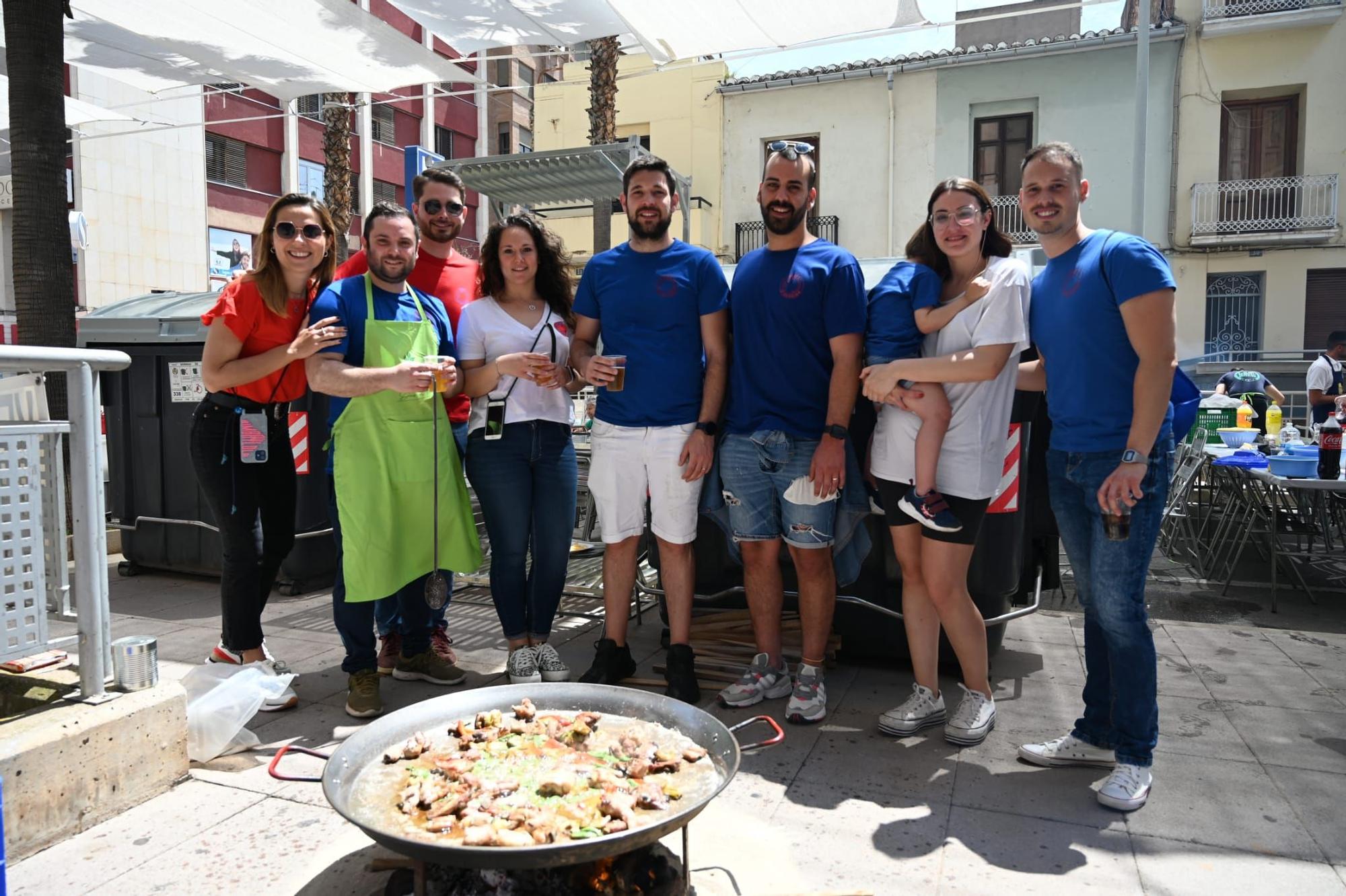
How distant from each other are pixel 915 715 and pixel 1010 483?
109 centimetres

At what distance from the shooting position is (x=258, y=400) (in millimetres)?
3688

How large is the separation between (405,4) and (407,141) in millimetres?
25440

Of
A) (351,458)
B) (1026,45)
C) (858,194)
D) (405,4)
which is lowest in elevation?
(351,458)

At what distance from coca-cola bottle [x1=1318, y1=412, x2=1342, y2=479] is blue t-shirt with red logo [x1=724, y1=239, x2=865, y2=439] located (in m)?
4.12

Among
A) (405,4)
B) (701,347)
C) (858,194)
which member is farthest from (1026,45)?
(701,347)

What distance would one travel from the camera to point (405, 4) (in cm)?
708

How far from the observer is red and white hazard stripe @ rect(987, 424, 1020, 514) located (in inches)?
151

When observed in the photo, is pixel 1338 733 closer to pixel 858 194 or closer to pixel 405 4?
pixel 405 4

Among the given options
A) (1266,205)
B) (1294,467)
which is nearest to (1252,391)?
(1294,467)

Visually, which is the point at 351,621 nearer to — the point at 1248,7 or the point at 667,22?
the point at 667,22

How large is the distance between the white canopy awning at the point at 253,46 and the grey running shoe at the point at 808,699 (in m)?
6.21

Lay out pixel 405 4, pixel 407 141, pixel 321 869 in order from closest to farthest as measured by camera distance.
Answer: pixel 321 869
pixel 405 4
pixel 407 141

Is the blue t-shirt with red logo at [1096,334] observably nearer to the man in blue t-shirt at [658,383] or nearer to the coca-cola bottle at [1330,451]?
the man in blue t-shirt at [658,383]

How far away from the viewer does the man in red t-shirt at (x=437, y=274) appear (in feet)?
13.6
